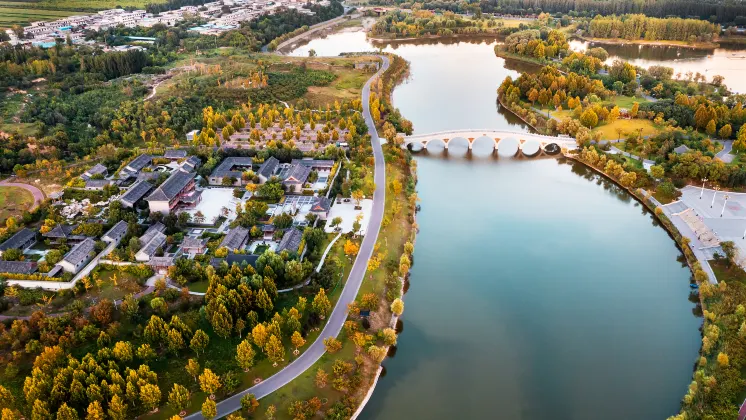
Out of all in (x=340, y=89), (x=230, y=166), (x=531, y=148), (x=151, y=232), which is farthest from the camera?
(x=340, y=89)

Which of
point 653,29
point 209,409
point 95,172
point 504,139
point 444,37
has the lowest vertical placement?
point 209,409

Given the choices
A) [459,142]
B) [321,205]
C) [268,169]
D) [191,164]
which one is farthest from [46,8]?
[321,205]

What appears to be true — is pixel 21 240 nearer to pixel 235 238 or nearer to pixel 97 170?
pixel 97 170

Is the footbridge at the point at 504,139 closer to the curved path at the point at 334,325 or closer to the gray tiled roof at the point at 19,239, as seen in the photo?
the curved path at the point at 334,325

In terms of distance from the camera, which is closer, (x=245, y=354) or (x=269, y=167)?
(x=245, y=354)

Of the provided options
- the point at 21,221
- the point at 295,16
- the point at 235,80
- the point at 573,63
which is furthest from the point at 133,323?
the point at 295,16

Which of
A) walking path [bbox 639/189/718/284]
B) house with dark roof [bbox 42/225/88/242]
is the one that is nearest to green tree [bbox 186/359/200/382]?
house with dark roof [bbox 42/225/88/242]
